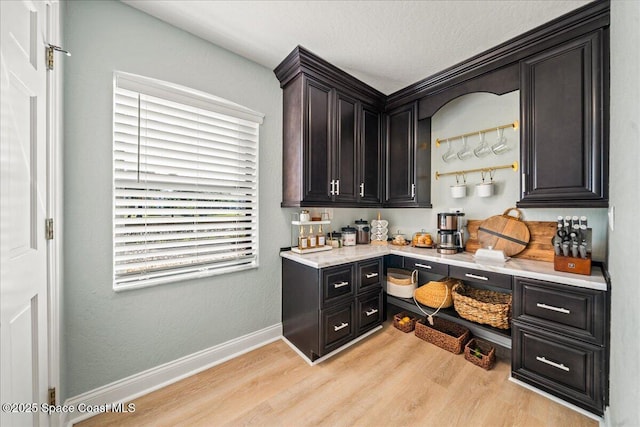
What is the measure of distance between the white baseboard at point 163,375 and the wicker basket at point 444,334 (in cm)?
149

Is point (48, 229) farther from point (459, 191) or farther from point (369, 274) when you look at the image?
point (459, 191)

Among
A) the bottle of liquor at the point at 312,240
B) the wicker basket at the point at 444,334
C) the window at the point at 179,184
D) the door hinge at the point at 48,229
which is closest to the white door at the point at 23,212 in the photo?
the door hinge at the point at 48,229

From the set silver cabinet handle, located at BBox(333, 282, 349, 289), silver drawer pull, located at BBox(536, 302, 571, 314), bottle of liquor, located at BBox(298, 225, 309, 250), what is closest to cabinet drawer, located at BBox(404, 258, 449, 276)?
silver drawer pull, located at BBox(536, 302, 571, 314)

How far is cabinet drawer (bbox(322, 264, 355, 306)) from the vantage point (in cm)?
199

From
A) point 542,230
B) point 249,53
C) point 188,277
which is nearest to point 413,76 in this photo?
point 249,53

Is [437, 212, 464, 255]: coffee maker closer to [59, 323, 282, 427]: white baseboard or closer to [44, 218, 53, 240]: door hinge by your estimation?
[59, 323, 282, 427]: white baseboard

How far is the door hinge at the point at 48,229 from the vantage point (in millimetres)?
1172

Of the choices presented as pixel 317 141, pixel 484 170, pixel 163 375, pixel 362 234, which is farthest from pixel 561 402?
pixel 163 375

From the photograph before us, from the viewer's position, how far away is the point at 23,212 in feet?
3.26

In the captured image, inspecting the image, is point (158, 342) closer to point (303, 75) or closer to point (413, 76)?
point (303, 75)

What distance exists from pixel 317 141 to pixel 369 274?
54.9 inches

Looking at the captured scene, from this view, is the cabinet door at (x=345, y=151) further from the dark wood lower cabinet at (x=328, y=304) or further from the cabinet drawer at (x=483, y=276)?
the cabinet drawer at (x=483, y=276)

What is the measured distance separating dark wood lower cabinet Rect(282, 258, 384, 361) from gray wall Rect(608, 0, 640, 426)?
5.04 ft

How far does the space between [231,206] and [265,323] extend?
1.19 m
